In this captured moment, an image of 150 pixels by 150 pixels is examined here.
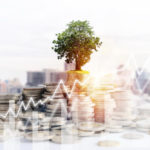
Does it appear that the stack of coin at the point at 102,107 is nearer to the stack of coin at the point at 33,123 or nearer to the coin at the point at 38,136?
the stack of coin at the point at 33,123

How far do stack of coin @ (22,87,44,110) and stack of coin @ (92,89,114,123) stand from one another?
1.60 m

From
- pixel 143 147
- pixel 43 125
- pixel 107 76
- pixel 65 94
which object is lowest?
pixel 143 147

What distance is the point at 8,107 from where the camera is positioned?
739cm

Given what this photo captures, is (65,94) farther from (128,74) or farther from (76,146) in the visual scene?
(128,74)

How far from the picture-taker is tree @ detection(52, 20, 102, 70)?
25.3 feet

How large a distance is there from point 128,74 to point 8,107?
455 cm

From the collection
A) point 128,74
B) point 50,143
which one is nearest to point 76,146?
point 50,143

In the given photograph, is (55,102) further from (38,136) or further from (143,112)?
(143,112)

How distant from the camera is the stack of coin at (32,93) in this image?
25.9ft

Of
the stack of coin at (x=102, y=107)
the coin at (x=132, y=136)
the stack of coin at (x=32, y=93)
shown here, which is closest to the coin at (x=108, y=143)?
the coin at (x=132, y=136)

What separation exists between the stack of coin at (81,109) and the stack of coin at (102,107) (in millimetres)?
358

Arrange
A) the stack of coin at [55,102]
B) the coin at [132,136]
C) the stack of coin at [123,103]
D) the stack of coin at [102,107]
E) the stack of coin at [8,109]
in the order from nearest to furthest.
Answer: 1. the coin at [132,136]
2. the stack of coin at [8,109]
3. the stack of coin at [55,102]
4. the stack of coin at [102,107]
5. the stack of coin at [123,103]

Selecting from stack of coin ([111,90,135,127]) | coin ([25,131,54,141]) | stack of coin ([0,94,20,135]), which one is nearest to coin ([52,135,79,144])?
coin ([25,131,54,141])

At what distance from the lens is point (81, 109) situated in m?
7.23
